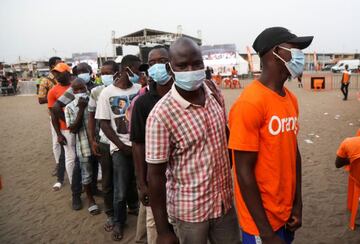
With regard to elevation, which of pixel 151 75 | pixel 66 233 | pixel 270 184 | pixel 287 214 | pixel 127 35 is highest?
pixel 127 35

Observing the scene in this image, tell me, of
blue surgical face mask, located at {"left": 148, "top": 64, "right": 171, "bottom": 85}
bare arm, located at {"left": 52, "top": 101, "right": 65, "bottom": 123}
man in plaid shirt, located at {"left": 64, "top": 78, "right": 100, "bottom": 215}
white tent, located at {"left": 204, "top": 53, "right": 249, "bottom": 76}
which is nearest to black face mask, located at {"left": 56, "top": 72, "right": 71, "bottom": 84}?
bare arm, located at {"left": 52, "top": 101, "right": 65, "bottom": 123}

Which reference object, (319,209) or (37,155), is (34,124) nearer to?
(37,155)

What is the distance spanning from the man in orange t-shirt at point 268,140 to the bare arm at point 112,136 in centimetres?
182

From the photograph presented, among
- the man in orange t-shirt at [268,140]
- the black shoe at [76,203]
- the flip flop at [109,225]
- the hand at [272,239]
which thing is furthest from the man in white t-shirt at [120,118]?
the hand at [272,239]

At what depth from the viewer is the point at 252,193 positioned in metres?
1.80

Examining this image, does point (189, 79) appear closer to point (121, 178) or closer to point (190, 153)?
point (190, 153)

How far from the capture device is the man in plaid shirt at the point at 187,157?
1.84 meters

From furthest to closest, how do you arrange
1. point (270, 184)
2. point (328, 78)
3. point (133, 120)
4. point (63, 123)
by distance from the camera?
point (328, 78) → point (63, 123) → point (133, 120) → point (270, 184)

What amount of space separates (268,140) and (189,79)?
586 mm

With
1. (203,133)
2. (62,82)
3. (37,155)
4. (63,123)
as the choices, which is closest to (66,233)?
(63,123)

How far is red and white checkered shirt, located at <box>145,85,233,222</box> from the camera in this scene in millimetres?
1823

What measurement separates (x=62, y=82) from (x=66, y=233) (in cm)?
226

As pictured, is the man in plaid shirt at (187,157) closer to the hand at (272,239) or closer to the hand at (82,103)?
the hand at (272,239)

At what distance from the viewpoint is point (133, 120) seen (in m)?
2.50
